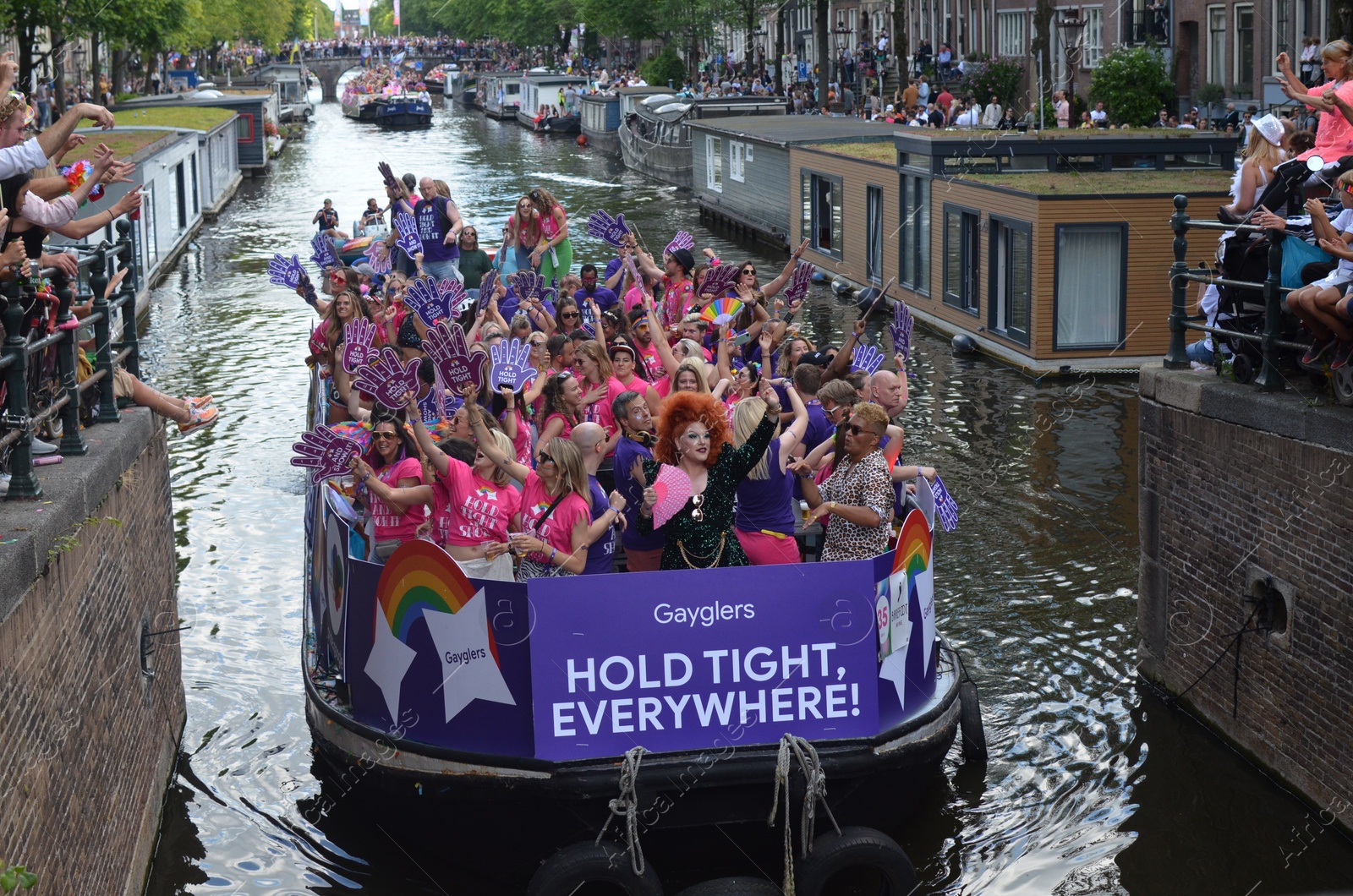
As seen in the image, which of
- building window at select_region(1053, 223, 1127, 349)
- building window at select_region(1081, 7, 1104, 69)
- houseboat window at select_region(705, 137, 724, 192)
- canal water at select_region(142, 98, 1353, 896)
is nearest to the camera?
canal water at select_region(142, 98, 1353, 896)

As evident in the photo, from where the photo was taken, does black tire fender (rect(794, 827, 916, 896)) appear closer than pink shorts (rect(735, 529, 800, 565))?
Yes

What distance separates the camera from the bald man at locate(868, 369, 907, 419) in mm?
9523

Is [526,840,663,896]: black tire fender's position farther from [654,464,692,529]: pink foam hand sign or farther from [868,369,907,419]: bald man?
[868,369,907,419]: bald man

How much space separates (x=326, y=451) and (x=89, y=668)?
1.82 metres

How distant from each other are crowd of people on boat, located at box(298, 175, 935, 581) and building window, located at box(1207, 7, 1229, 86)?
3325 centimetres

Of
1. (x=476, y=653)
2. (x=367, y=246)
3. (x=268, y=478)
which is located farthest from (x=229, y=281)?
(x=476, y=653)

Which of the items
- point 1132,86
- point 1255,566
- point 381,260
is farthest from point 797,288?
point 1132,86

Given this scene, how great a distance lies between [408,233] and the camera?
17219 mm

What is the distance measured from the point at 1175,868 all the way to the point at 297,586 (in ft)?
25.5

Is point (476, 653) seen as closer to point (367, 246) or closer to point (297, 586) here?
point (297, 586)

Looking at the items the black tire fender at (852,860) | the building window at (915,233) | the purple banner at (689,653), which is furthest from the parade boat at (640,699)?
the building window at (915,233)

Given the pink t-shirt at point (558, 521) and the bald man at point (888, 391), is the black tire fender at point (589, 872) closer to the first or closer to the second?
the pink t-shirt at point (558, 521)

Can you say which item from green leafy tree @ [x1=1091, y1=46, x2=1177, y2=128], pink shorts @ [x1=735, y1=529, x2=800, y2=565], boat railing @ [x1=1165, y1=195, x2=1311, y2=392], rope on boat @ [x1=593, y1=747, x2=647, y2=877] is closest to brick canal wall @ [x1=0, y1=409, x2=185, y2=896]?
rope on boat @ [x1=593, y1=747, x2=647, y2=877]

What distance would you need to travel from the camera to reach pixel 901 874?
24.7 feet
